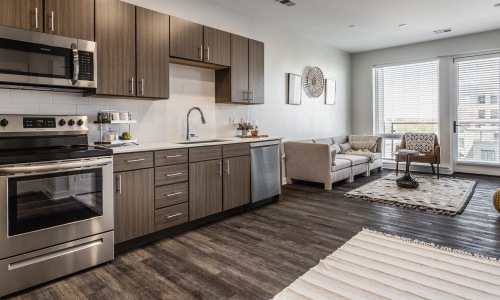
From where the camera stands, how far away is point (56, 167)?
2.23 metres

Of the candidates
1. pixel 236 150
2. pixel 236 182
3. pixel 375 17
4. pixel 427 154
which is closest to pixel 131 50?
pixel 236 150

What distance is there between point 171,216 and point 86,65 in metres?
1.58

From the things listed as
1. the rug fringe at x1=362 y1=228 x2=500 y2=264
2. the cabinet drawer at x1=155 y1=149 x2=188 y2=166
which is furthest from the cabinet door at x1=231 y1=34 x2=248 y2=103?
the rug fringe at x1=362 y1=228 x2=500 y2=264

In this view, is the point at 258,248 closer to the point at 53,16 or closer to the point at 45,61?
the point at 45,61

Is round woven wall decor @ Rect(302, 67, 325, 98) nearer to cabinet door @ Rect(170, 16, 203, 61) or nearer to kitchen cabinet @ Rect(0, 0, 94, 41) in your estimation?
cabinet door @ Rect(170, 16, 203, 61)

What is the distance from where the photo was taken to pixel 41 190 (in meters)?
2.21

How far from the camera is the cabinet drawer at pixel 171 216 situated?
9.87ft

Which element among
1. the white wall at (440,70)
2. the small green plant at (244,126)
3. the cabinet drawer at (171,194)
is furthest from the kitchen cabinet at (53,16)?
the white wall at (440,70)

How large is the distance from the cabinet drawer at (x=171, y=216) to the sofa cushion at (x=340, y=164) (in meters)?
2.92

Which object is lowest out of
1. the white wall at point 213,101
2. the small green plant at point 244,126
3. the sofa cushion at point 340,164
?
the sofa cushion at point 340,164

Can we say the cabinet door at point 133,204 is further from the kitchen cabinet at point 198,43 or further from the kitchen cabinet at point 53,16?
the kitchen cabinet at point 198,43

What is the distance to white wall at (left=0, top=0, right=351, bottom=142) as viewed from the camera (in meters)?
2.98

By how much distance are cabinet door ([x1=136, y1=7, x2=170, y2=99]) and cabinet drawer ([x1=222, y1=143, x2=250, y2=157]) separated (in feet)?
2.96

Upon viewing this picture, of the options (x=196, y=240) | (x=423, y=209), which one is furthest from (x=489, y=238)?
(x=196, y=240)
